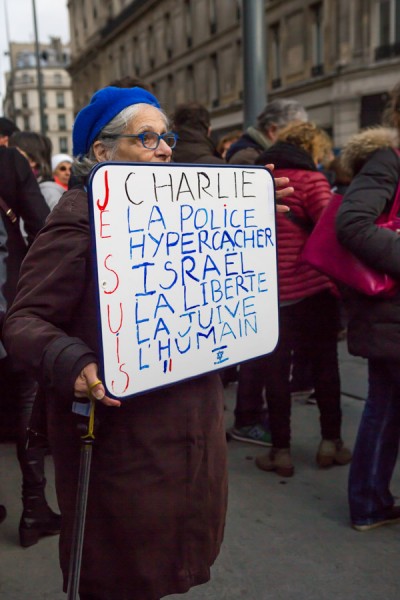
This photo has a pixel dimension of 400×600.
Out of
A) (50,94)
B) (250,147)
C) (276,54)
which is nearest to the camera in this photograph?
(250,147)

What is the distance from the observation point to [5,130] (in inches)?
188

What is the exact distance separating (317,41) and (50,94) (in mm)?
82142

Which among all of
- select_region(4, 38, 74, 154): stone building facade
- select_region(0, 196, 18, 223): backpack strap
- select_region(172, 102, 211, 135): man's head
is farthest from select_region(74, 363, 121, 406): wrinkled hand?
select_region(4, 38, 74, 154): stone building facade

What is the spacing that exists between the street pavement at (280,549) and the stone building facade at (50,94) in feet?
303

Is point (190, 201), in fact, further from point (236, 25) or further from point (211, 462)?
point (236, 25)

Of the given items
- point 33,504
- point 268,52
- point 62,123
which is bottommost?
point 33,504

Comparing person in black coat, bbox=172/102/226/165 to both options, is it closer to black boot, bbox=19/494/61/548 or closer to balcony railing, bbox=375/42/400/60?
black boot, bbox=19/494/61/548

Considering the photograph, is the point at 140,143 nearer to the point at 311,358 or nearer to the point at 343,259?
the point at 343,259

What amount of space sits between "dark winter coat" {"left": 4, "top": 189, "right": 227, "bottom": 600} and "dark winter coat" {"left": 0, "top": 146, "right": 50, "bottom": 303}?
Answer: 150 cm

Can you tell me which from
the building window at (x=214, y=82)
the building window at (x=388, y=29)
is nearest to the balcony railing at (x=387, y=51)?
the building window at (x=388, y=29)

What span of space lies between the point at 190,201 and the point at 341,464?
2.53 m

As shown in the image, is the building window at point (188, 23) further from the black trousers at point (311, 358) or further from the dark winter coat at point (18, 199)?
the dark winter coat at point (18, 199)

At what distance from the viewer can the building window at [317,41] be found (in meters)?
20.8

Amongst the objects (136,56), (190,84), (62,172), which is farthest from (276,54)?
(62,172)
